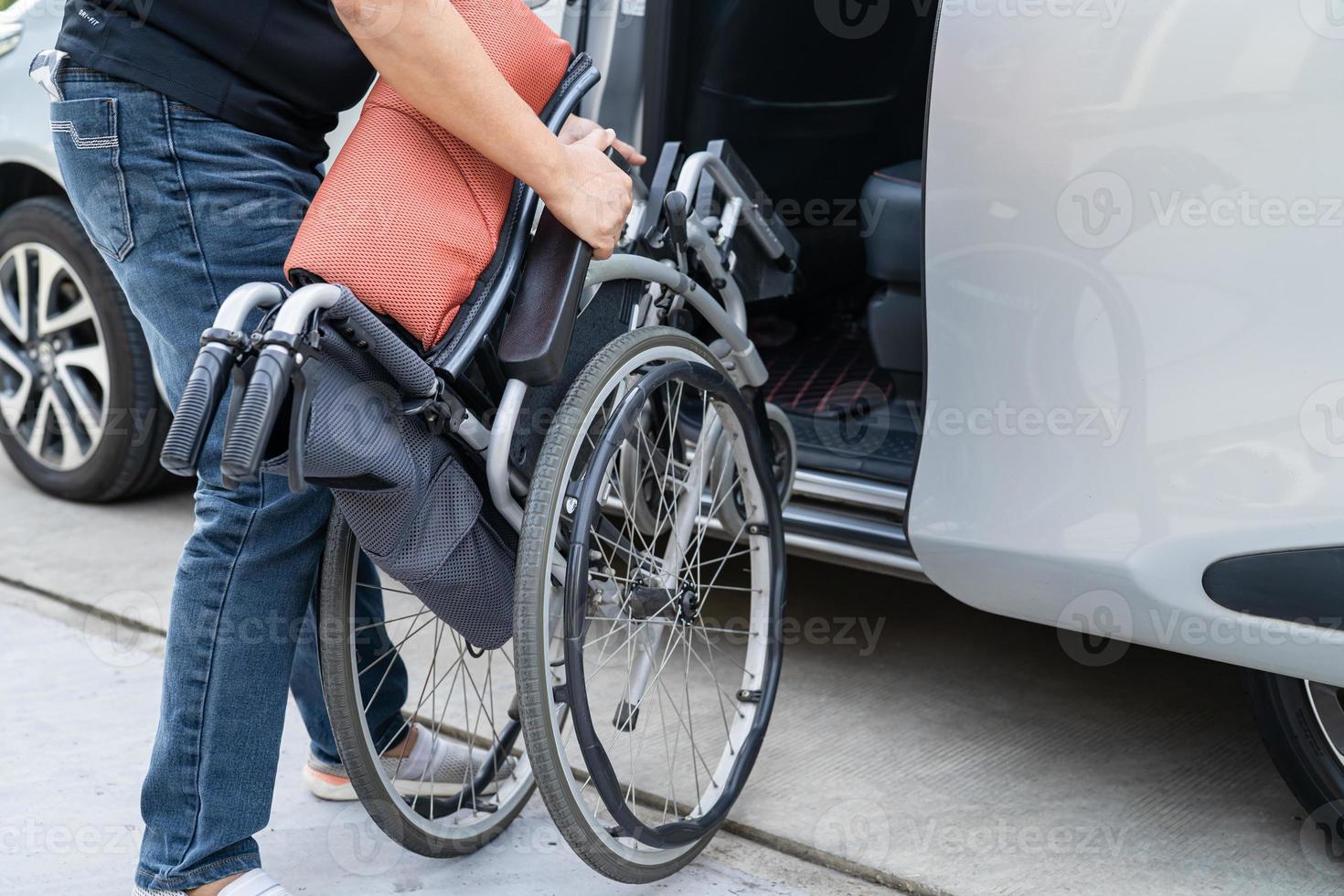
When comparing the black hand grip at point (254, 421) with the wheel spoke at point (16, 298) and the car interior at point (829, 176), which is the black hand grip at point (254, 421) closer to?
the car interior at point (829, 176)

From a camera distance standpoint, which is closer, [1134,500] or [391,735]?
[1134,500]

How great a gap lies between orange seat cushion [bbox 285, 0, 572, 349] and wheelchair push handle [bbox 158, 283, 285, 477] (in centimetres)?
13

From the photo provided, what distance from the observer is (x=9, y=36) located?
312 centimetres

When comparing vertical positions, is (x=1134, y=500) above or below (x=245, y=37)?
below

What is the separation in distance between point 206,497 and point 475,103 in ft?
2.12

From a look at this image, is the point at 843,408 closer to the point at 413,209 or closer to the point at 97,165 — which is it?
the point at 413,209

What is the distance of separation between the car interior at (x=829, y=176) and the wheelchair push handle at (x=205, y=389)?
3.81 feet

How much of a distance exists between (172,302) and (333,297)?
392 millimetres

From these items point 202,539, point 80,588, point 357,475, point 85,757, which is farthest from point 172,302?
point 80,588

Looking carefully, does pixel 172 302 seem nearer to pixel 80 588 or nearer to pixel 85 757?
pixel 85 757

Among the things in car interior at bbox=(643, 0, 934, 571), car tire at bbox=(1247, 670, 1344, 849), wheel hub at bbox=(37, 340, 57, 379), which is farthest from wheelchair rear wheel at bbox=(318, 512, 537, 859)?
wheel hub at bbox=(37, 340, 57, 379)

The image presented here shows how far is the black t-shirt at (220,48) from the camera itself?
153cm

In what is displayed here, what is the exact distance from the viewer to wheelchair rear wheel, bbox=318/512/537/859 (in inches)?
68.6

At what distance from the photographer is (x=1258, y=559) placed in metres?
1.63
